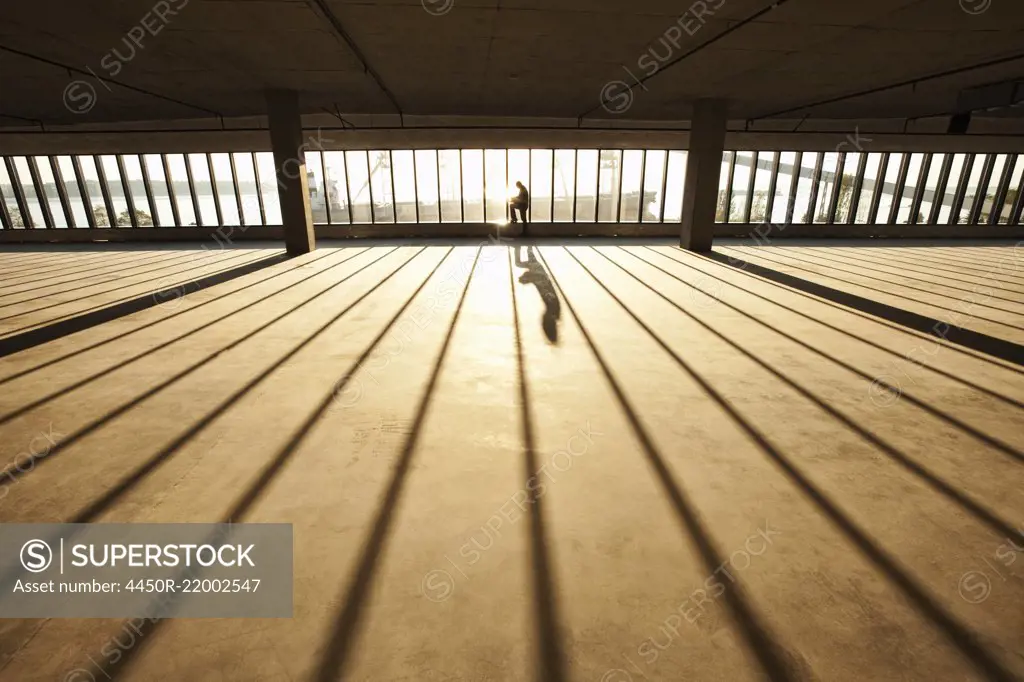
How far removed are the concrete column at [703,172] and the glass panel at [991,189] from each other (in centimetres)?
981

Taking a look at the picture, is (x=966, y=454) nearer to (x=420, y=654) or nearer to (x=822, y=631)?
(x=822, y=631)

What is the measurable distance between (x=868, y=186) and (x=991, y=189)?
3.35 metres

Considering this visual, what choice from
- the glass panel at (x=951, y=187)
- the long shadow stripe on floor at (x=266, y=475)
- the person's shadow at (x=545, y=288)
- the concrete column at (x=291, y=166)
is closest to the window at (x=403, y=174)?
the concrete column at (x=291, y=166)

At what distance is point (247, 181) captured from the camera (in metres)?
11.8

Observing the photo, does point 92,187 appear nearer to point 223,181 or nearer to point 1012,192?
point 223,181

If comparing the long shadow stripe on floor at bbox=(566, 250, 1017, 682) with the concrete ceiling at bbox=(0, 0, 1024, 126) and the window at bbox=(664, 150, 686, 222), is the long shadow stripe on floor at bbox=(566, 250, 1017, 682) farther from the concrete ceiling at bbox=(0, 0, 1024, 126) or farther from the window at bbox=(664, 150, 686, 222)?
the window at bbox=(664, 150, 686, 222)

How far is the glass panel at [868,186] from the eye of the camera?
39.6 feet

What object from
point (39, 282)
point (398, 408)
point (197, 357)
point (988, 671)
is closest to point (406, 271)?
point (197, 357)

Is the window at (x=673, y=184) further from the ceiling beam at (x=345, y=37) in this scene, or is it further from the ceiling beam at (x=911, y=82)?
the ceiling beam at (x=345, y=37)

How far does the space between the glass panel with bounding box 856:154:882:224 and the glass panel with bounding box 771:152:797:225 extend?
1.76m

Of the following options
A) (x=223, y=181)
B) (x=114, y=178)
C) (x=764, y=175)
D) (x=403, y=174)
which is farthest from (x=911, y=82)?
(x=114, y=178)

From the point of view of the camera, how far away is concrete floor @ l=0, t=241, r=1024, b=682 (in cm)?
120

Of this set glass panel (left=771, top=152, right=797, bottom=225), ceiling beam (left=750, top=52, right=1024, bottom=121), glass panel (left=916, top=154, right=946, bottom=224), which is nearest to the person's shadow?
ceiling beam (left=750, top=52, right=1024, bottom=121)

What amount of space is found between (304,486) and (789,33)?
674 cm
